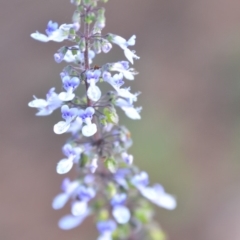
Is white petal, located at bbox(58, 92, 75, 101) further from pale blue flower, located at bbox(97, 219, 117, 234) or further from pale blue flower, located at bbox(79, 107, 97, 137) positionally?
pale blue flower, located at bbox(97, 219, 117, 234)

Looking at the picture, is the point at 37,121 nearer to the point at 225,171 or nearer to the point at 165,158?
the point at 165,158

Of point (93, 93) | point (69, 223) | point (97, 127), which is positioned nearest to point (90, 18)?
point (93, 93)

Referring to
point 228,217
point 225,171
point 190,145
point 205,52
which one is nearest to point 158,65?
point 205,52

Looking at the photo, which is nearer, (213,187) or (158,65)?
(213,187)

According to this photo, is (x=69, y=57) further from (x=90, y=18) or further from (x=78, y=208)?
(x=78, y=208)

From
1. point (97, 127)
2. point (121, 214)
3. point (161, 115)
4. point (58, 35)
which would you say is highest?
point (161, 115)

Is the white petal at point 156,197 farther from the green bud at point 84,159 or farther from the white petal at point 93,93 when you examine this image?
the white petal at point 93,93

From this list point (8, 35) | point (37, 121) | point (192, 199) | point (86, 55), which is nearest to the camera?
point (86, 55)
